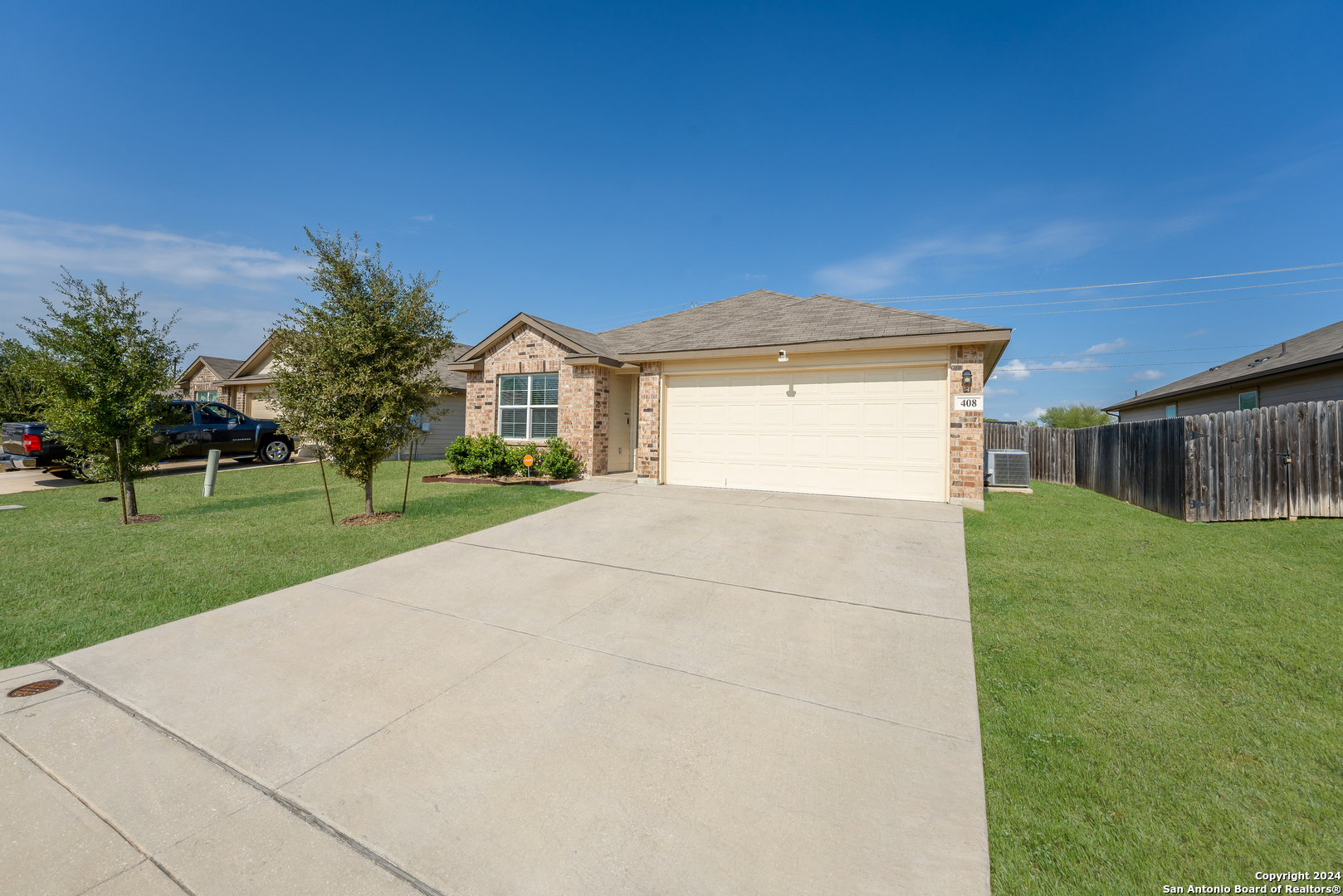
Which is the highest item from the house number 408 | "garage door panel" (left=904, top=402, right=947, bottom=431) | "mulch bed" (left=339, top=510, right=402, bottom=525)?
the house number 408

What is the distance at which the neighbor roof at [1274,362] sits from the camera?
11805mm

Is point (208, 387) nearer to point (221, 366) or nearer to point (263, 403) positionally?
point (221, 366)

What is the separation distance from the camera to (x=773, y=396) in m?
10.5

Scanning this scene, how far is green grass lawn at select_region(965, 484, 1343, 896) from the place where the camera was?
201 cm

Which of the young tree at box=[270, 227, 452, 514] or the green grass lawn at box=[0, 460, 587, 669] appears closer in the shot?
the green grass lawn at box=[0, 460, 587, 669]

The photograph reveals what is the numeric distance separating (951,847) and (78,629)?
6.18m

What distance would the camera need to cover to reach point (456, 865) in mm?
2018

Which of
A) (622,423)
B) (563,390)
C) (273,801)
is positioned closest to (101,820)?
(273,801)

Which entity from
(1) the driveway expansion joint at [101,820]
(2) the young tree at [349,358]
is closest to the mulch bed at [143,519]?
(2) the young tree at [349,358]

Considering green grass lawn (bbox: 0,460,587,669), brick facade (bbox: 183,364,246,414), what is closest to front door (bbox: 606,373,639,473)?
green grass lawn (bbox: 0,460,587,669)

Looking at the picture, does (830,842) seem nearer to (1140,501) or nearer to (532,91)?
(1140,501)

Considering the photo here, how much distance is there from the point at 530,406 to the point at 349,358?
252 inches

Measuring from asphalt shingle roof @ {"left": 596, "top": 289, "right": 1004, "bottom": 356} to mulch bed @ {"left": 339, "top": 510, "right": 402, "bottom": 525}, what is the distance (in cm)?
576

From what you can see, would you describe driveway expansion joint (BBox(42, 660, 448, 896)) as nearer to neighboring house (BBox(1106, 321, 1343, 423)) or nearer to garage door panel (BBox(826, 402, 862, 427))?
garage door panel (BBox(826, 402, 862, 427))
